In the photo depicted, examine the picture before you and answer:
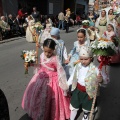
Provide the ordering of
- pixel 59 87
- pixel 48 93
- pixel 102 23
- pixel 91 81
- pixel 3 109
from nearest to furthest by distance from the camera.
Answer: pixel 3 109
pixel 91 81
pixel 48 93
pixel 59 87
pixel 102 23

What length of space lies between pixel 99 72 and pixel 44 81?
Result: 0.94m

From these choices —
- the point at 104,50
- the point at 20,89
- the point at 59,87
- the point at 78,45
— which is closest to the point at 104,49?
the point at 104,50

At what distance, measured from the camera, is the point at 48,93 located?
3.78 meters

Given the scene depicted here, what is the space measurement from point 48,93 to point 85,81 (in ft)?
2.18

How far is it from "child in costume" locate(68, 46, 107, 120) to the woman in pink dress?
0.60ft

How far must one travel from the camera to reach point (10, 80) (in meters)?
6.12

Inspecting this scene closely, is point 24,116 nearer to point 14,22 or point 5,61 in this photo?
point 5,61

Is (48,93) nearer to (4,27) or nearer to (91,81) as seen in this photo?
(91,81)

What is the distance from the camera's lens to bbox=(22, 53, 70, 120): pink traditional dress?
12.4 ft

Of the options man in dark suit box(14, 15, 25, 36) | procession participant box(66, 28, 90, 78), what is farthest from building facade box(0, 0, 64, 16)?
procession participant box(66, 28, 90, 78)

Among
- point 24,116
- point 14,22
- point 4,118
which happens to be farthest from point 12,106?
point 14,22

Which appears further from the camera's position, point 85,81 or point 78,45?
point 78,45

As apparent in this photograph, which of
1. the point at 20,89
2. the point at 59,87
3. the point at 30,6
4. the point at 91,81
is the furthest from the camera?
the point at 30,6

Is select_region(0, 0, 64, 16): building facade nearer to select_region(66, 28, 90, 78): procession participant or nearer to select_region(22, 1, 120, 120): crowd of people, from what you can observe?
select_region(66, 28, 90, 78): procession participant
